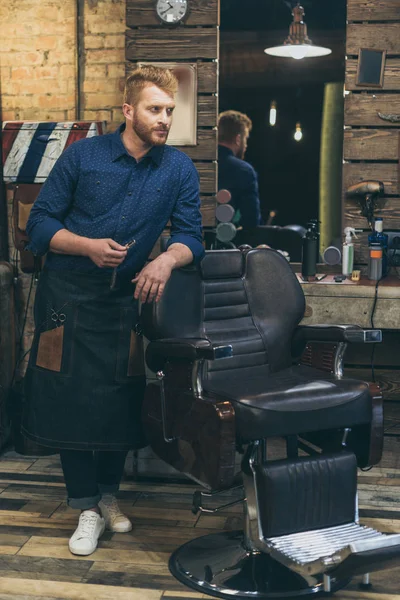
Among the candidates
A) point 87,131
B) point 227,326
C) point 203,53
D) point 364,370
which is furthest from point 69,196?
point 364,370

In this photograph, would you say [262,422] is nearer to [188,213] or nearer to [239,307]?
[239,307]

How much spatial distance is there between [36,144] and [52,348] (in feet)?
4.85

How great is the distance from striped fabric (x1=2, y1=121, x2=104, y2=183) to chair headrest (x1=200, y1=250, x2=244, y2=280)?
4.20 feet

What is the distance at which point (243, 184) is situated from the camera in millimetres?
4188

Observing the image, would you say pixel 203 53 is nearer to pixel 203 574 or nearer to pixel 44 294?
pixel 44 294

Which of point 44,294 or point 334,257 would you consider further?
point 334,257

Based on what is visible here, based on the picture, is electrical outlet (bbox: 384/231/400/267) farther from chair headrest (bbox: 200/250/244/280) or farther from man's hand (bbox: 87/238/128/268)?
man's hand (bbox: 87/238/128/268)

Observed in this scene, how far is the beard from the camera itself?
2.79 meters

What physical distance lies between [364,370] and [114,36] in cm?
208

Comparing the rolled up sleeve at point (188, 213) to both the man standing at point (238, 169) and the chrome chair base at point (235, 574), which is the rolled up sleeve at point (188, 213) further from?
the man standing at point (238, 169)

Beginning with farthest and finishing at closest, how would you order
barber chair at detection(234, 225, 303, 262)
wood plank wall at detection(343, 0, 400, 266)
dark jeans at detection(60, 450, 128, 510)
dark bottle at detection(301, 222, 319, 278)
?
barber chair at detection(234, 225, 303, 262)
wood plank wall at detection(343, 0, 400, 266)
dark bottle at detection(301, 222, 319, 278)
dark jeans at detection(60, 450, 128, 510)

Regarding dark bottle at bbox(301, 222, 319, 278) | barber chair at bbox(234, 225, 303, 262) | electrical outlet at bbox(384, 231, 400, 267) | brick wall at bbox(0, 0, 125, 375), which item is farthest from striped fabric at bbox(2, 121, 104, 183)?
Answer: electrical outlet at bbox(384, 231, 400, 267)

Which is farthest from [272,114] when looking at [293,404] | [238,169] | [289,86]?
[293,404]

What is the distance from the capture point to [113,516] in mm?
3057
